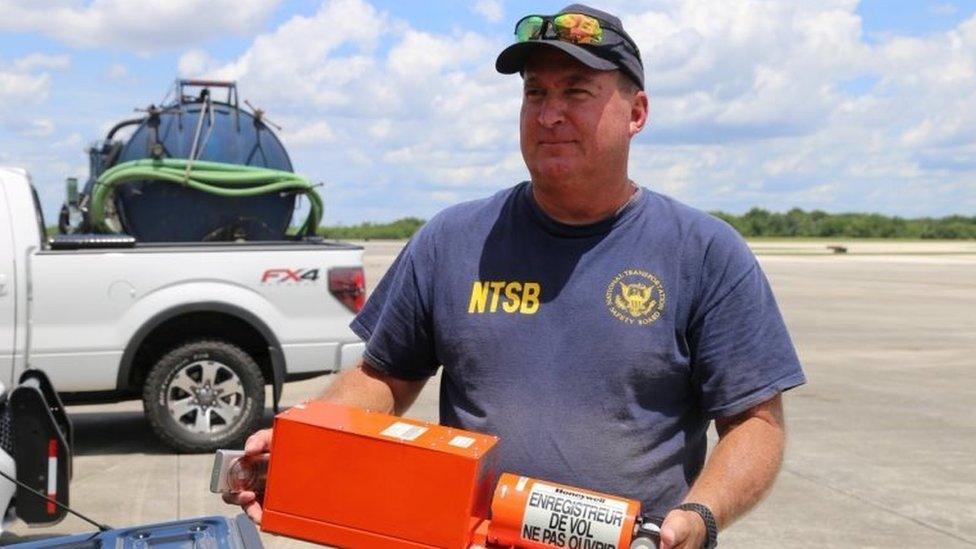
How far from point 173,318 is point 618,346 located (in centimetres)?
599

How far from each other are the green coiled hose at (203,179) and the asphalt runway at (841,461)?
184 cm

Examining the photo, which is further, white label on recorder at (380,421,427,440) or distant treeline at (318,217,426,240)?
distant treeline at (318,217,426,240)

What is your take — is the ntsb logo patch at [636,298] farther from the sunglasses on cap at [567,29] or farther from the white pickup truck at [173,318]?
the white pickup truck at [173,318]

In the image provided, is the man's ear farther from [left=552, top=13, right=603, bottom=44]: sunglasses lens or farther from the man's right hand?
the man's right hand

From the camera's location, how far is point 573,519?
188 cm

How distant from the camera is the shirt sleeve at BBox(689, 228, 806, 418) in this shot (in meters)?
2.24

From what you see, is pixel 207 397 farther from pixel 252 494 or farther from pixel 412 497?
pixel 412 497

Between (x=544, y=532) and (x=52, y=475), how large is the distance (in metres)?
3.43

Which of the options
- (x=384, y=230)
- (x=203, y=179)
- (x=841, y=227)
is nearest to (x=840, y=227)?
(x=841, y=227)

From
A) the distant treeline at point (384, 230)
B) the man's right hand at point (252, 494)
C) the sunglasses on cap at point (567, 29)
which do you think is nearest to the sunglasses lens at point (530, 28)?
the sunglasses on cap at point (567, 29)

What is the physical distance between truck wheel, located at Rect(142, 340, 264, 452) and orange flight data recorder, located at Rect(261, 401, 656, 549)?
5.94m

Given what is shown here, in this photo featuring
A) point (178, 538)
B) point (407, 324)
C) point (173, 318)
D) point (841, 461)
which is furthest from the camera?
point (841, 461)

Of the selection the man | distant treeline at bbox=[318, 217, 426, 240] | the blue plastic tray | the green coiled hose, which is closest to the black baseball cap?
the man

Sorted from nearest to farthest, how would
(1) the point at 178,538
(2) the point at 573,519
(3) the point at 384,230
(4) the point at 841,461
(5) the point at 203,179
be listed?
(2) the point at 573,519
(1) the point at 178,538
(4) the point at 841,461
(5) the point at 203,179
(3) the point at 384,230
